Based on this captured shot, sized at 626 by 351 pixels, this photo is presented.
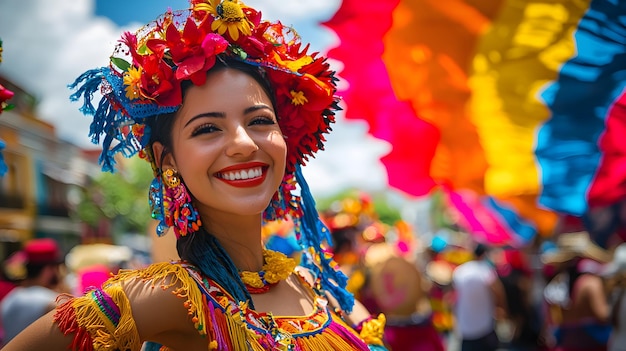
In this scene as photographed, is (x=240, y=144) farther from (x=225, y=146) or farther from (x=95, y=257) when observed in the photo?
(x=95, y=257)

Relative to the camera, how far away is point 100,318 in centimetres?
164

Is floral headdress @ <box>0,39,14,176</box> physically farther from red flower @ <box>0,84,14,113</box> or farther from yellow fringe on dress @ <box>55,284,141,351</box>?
yellow fringe on dress @ <box>55,284,141,351</box>

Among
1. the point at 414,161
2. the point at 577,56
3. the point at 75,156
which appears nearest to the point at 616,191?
the point at 577,56

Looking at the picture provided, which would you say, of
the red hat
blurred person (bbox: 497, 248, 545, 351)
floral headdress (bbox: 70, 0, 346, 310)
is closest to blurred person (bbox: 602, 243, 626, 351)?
blurred person (bbox: 497, 248, 545, 351)

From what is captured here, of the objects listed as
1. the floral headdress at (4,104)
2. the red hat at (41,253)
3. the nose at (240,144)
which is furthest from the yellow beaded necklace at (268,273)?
the red hat at (41,253)

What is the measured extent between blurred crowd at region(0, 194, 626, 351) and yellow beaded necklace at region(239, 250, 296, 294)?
1.18 metres

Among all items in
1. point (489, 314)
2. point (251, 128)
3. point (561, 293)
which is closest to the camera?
point (251, 128)

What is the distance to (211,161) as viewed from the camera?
74.2 inches

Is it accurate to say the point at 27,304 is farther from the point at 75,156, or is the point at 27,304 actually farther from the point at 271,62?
the point at 75,156

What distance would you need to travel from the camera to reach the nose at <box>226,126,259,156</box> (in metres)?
1.88

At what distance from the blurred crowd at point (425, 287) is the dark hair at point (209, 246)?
1.32 m

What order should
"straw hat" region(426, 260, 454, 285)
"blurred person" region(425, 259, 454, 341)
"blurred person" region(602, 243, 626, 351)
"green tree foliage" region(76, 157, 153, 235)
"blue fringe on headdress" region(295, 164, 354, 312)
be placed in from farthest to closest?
"green tree foliage" region(76, 157, 153, 235) < "straw hat" region(426, 260, 454, 285) < "blurred person" region(425, 259, 454, 341) < "blurred person" region(602, 243, 626, 351) < "blue fringe on headdress" region(295, 164, 354, 312)

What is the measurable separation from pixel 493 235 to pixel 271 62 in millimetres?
12291

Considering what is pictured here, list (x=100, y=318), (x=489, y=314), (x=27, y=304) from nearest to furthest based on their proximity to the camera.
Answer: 1. (x=100, y=318)
2. (x=27, y=304)
3. (x=489, y=314)
